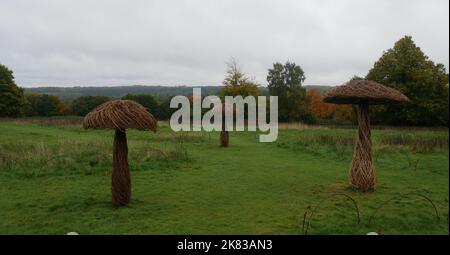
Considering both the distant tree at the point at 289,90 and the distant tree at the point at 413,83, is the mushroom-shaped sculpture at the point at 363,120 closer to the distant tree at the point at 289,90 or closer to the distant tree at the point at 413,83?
the distant tree at the point at 413,83

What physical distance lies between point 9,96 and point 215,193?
169 feet

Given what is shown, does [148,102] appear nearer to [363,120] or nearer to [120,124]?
[363,120]

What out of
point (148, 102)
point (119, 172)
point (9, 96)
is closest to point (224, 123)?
point (119, 172)

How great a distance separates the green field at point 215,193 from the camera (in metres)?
7.41

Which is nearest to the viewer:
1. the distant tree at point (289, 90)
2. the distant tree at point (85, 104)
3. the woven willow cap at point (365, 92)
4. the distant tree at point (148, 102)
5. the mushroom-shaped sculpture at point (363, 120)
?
the woven willow cap at point (365, 92)

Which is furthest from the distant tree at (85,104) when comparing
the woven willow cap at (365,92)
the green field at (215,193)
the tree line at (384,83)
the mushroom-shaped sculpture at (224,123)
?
the woven willow cap at (365,92)

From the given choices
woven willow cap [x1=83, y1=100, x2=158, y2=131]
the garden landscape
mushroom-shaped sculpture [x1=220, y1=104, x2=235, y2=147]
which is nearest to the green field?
the garden landscape

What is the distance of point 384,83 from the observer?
37.4 metres

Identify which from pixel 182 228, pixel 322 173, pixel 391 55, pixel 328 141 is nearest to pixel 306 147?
pixel 328 141

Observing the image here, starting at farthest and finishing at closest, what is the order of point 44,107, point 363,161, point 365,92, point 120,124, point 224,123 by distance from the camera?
point 44,107 → point 224,123 → point 363,161 → point 365,92 → point 120,124

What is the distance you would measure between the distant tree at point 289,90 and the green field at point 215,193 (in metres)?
32.9

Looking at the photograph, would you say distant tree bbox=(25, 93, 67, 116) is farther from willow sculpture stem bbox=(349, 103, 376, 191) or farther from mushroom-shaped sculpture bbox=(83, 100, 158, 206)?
willow sculpture stem bbox=(349, 103, 376, 191)

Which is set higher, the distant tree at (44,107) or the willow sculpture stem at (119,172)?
the distant tree at (44,107)
